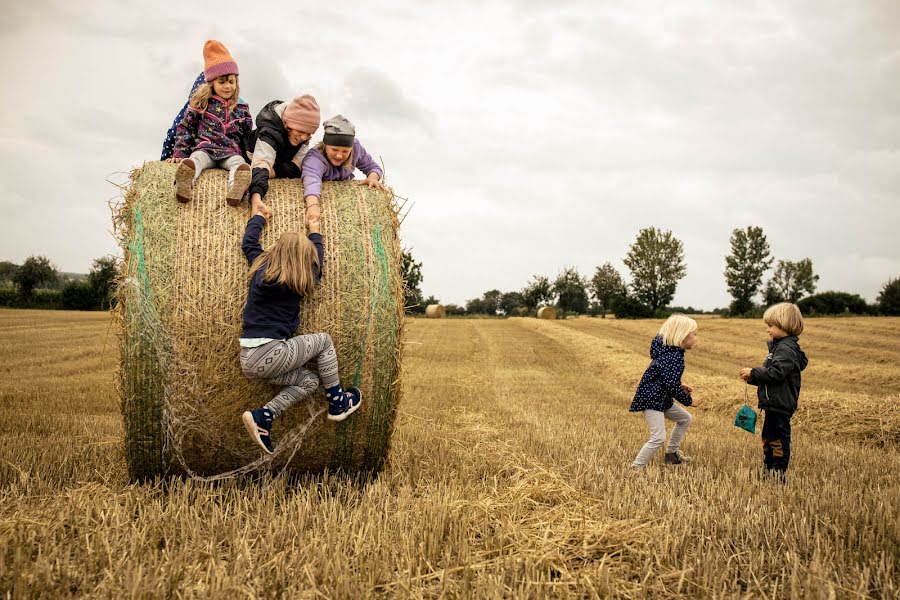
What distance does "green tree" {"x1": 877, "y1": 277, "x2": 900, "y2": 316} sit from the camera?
4895 centimetres

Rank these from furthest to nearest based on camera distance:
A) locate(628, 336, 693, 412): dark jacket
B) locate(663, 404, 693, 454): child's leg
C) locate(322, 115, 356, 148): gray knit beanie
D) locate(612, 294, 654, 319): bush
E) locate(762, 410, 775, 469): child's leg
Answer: locate(612, 294, 654, 319): bush → locate(663, 404, 693, 454): child's leg → locate(628, 336, 693, 412): dark jacket → locate(762, 410, 775, 469): child's leg → locate(322, 115, 356, 148): gray knit beanie

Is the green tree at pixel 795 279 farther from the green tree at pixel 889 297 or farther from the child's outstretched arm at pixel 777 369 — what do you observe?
the child's outstretched arm at pixel 777 369

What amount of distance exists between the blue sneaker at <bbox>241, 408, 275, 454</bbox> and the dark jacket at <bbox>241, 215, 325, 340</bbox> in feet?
1.90

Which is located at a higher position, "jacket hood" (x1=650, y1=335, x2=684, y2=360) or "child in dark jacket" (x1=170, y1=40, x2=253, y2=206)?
"child in dark jacket" (x1=170, y1=40, x2=253, y2=206)

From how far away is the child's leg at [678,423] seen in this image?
5.99 meters

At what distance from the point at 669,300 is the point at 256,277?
83.5 m

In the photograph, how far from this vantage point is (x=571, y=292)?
278 ft

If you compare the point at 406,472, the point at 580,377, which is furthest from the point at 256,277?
the point at 580,377

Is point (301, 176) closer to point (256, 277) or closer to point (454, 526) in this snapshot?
point (256, 277)

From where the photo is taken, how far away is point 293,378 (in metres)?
4.36

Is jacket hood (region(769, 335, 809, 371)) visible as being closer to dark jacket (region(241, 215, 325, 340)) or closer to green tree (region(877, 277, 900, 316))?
dark jacket (region(241, 215, 325, 340))

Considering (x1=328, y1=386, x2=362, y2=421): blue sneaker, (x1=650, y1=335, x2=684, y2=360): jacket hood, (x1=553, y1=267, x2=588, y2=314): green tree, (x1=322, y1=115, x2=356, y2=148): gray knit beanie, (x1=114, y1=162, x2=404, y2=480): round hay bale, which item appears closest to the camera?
(x1=114, y1=162, x2=404, y2=480): round hay bale

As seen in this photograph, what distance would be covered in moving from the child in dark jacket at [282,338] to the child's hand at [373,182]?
1.03 m

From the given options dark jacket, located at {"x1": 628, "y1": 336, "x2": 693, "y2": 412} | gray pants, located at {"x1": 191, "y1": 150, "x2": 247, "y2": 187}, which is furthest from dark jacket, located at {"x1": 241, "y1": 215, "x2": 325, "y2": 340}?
dark jacket, located at {"x1": 628, "y1": 336, "x2": 693, "y2": 412}
